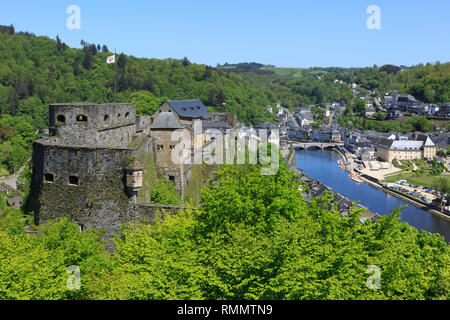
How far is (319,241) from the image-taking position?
15.8 meters

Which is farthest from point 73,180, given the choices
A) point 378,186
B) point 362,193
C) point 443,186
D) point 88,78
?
point 88,78

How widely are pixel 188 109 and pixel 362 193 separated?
47.3m

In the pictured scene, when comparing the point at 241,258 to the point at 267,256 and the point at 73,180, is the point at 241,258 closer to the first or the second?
the point at 267,256

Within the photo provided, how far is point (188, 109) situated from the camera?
56312mm

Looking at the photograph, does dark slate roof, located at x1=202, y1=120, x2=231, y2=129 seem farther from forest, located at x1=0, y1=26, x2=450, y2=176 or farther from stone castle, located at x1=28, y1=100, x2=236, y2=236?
forest, located at x1=0, y1=26, x2=450, y2=176

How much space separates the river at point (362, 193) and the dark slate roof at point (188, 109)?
22.4 meters

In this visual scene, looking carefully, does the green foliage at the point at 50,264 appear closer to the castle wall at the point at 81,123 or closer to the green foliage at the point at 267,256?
the green foliage at the point at 267,256

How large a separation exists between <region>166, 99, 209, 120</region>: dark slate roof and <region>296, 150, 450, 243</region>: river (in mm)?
22402

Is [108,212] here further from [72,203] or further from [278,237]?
[278,237]

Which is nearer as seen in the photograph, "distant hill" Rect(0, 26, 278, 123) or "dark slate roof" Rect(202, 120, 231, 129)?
"dark slate roof" Rect(202, 120, 231, 129)

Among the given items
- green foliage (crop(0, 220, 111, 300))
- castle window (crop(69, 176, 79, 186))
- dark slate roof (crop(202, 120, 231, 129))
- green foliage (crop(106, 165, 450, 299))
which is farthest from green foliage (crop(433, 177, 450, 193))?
green foliage (crop(0, 220, 111, 300))

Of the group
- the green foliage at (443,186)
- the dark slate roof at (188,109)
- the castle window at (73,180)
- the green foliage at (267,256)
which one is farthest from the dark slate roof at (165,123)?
the green foliage at (443,186)

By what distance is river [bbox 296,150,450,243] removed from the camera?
2697 inches
